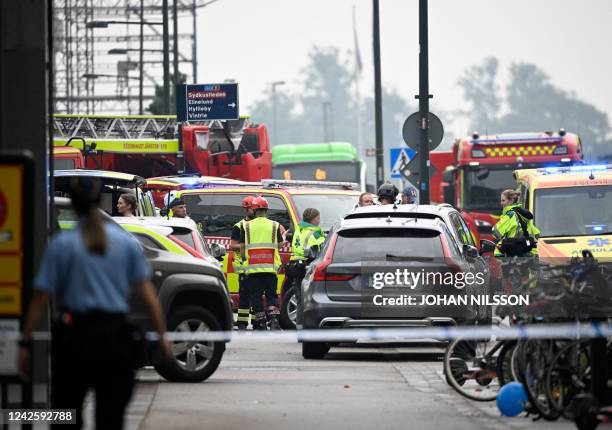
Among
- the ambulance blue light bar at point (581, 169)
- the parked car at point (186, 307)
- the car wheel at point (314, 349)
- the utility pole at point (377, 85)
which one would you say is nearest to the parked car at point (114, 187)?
the car wheel at point (314, 349)

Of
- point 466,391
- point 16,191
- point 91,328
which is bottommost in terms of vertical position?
point 466,391

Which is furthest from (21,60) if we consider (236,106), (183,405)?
(236,106)

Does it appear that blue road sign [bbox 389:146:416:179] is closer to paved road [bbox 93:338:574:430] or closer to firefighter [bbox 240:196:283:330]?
firefighter [bbox 240:196:283:330]

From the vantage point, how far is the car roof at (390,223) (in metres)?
17.9

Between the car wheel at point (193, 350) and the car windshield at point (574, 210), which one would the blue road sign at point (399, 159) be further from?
the car wheel at point (193, 350)

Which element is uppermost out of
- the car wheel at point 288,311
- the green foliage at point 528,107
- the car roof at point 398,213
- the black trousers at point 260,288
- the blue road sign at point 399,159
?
the green foliage at point 528,107

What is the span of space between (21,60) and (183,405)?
3.21m

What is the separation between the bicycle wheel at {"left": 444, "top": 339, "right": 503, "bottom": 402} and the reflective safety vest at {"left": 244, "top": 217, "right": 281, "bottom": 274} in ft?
22.3

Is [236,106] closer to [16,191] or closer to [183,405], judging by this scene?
[183,405]

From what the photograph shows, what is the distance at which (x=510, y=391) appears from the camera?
41.1ft

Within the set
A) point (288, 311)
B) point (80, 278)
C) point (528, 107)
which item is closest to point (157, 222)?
point (288, 311)

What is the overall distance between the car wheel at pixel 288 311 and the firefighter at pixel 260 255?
0.59m

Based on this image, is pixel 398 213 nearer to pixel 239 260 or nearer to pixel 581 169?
pixel 239 260

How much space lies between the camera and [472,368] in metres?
14.2
